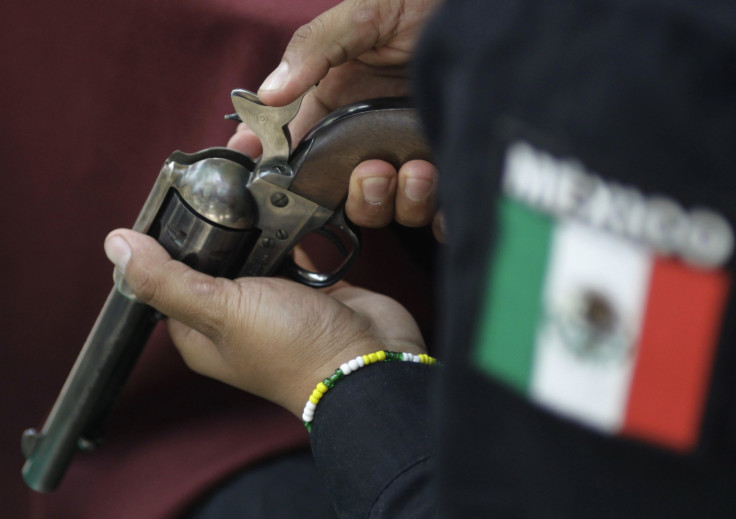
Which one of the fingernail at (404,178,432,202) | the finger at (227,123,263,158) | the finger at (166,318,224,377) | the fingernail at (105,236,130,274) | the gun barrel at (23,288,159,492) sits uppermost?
the fingernail at (404,178,432,202)

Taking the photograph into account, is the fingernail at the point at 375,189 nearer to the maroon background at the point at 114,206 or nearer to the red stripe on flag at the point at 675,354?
the maroon background at the point at 114,206

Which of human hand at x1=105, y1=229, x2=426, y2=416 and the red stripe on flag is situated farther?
human hand at x1=105, y1=229, x2=426, y2=416

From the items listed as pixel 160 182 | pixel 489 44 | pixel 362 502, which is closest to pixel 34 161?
pixel 160 182

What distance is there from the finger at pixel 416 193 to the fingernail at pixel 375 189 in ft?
0.06

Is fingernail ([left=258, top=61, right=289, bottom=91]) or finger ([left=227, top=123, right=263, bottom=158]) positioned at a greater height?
fingernail ([left=258, top=61, right=289, bottom=91])

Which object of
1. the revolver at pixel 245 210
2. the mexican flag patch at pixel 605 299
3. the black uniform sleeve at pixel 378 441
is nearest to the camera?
the mexican flag patch at pixel 605 299

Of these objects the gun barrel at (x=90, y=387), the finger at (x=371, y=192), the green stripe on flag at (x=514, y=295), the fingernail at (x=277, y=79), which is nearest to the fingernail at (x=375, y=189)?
the finger at (x=371, y=192)

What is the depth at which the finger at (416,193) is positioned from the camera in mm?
632

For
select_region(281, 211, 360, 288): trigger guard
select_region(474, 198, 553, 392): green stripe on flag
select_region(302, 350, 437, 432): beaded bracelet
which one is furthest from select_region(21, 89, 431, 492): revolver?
select_region(474, 198, 553, 392): green stripe on flag

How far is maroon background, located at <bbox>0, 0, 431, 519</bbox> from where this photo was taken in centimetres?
67

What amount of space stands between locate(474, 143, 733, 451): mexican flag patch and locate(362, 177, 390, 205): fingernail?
39 cm

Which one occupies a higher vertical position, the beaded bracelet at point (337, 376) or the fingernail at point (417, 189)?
the fingernail at point (417, 189)

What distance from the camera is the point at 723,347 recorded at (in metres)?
0.22

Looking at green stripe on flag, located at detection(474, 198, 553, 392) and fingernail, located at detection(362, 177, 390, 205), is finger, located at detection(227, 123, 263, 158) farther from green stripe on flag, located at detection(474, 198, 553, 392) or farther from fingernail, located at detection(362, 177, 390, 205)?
green stripe on flag, located at detection(474, 198, 553, 392)
